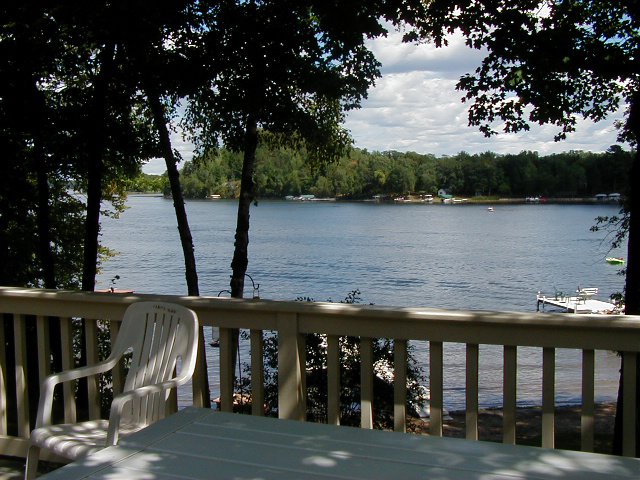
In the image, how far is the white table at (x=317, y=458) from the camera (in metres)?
1.41

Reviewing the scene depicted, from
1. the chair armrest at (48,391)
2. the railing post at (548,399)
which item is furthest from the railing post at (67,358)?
the railing post at (548,399)

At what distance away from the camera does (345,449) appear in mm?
1555

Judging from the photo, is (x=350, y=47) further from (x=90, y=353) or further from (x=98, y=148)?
(x=90, y=353)

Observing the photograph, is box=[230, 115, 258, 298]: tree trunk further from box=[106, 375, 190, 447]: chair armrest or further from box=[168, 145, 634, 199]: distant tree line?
box=[106, 375, 190, 447]: chair armrest

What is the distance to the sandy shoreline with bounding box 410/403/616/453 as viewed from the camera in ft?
22.5

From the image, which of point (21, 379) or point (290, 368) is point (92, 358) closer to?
point (21, 379)

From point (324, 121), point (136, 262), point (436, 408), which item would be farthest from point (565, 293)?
point (436, 408)

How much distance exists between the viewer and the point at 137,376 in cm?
252

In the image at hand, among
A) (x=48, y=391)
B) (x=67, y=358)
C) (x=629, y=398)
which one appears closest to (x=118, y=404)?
(x=48, y=391)

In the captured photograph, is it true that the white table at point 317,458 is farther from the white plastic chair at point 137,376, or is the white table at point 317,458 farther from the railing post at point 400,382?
the railing post at point 400,382

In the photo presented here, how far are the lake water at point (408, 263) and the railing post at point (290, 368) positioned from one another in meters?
9.70

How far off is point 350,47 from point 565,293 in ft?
91.0

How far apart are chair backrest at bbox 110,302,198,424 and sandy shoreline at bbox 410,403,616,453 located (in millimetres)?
3620

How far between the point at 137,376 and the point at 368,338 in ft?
2.90
